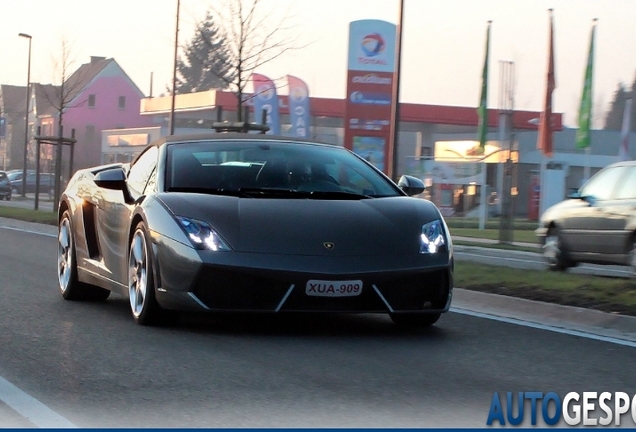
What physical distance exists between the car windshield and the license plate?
88 centimetres

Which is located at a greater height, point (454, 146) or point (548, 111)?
point (548, 111)

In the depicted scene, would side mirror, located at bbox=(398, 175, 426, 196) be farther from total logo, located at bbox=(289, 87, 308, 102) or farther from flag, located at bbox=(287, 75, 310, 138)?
total logo, located at bbox=(289, 87, 308, 102)

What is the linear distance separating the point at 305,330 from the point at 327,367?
1.51 m

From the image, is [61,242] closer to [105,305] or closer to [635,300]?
[105,305]

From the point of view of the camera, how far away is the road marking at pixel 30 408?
4993 mm

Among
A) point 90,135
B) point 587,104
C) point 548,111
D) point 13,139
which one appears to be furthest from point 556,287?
point 13,139

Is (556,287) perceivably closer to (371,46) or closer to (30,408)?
(30,408)

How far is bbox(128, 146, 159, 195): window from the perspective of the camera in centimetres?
872

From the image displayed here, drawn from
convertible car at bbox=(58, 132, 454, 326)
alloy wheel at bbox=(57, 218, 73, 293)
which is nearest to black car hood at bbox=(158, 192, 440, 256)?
convertible car at bbox=(58, 132, 454, 326)

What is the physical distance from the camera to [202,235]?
24.5ft

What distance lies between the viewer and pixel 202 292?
24.3 feet

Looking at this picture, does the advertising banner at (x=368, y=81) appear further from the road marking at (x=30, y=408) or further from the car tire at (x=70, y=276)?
the road marking at (x=30, y=408)

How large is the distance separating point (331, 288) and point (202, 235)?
2.92ft

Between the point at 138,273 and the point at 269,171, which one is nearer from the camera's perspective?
the point at 138,273
